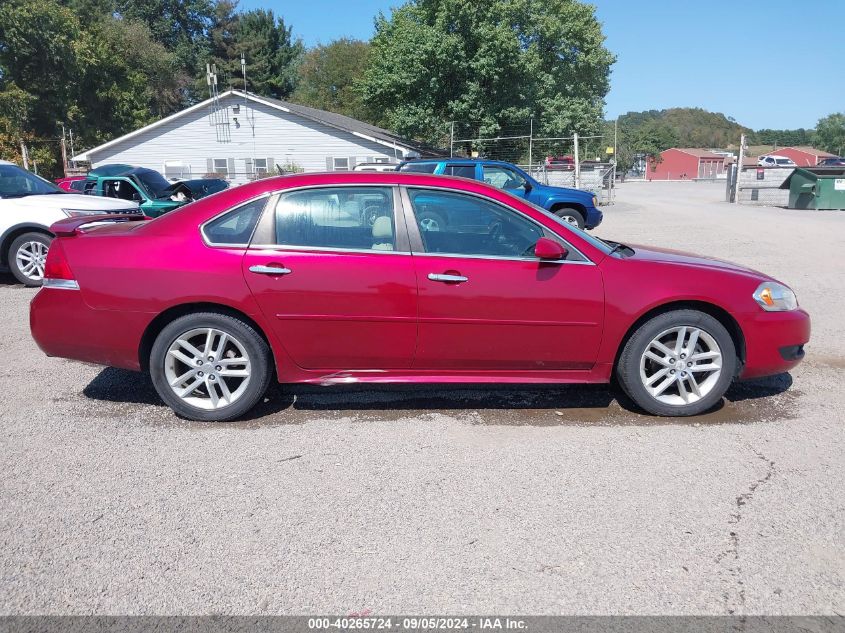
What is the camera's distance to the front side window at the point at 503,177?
14.8 metres

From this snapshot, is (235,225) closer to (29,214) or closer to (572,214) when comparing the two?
(29,214)

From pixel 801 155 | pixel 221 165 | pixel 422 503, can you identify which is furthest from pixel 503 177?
pixel 801 155

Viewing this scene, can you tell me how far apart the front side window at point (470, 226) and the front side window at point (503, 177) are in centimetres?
1061

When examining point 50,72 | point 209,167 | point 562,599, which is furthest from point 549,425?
point 50,72

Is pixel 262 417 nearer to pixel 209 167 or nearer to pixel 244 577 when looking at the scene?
pixel 244 577

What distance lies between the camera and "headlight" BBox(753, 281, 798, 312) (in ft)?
14.8

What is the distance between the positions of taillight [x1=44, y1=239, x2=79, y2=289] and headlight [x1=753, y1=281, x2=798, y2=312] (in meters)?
4.39

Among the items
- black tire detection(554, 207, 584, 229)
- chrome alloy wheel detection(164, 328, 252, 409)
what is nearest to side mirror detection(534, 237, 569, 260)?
chrome alloy wheel detection(164, 328, 252, 409)

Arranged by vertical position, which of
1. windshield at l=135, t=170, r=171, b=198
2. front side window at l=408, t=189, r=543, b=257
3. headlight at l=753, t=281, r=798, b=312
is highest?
windshield at l=135, t=170, r=171, b=198

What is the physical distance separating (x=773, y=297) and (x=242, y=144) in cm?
3253

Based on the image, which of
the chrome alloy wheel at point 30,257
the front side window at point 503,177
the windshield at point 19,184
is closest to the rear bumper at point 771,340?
the chrome alloy wheel at point 30,257

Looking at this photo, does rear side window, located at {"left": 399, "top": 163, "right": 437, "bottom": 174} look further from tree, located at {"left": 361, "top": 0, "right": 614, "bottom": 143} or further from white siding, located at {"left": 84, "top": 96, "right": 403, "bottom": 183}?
tree, located at {"left": 361, "top": 0, "right": 614, "bottom": 143}

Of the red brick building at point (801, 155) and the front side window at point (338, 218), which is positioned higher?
the red brick building at point (801, 155)

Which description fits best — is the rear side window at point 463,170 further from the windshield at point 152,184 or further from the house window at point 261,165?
the house window at point 261,165
